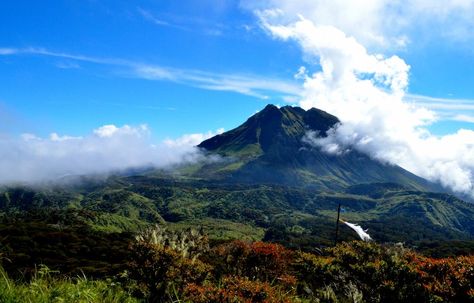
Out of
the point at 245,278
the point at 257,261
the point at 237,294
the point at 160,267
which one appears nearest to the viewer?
the point at 237,294

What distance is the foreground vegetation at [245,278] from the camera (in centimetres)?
878

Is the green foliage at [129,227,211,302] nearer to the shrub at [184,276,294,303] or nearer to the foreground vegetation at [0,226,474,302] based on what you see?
the foreground vegetation at [0,226,474,302]

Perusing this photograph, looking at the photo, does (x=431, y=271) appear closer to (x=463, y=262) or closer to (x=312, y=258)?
(x=463, y=262)

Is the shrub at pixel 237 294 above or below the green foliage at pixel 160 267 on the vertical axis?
above

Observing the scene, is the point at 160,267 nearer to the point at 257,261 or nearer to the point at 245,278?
the point at 245,278

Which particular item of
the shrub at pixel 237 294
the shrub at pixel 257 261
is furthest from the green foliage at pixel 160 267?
the shrub at pixel 257 261

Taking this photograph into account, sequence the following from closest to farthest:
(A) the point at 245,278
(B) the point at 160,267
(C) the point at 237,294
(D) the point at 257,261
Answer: (C) the point at 237,294, (A) the point at 245,278, (B) the point at 160,267, (D) the point at 257,261

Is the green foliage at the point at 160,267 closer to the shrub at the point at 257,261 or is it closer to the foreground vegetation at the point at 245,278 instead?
the foreground vegetation at the point at 245,278

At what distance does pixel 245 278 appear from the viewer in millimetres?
11117

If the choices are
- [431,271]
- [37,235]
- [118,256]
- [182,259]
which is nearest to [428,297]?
[431,271]

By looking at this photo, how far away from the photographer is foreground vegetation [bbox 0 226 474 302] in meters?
8.78

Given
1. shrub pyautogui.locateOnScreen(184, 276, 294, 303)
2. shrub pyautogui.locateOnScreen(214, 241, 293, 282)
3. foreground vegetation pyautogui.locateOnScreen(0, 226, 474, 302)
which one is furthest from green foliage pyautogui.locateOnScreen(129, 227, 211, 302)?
shrub pyautogui.locateOnScreen(214, 241, 293, 282)

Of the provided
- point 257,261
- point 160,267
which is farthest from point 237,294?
point 257,261

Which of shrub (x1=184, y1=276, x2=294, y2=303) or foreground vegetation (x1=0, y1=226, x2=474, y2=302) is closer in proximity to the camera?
foreground vegetation (x1=0, y1=226, x2=474, y2=302)
